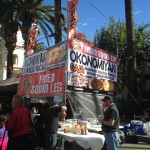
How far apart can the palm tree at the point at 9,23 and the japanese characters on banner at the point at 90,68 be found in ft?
39.9

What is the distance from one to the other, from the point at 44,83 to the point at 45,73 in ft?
1.02

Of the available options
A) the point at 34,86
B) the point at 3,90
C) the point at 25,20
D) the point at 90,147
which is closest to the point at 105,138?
the point at 90,147

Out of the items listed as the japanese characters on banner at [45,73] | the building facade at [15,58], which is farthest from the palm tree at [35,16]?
the building facade at [15,58]

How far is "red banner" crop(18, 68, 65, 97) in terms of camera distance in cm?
988

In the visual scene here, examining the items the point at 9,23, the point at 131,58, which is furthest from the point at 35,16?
the point at 131,58

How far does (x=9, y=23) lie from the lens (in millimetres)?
23469

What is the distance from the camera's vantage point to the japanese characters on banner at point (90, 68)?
9883 millimetres

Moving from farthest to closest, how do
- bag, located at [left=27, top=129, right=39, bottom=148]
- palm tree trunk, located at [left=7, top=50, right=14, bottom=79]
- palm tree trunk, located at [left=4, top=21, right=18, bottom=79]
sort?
palm tree trunk, located at [left=7, top=50, right=14, bottom=79] < palm tree trunk, located at [left=4, top=21, right=18, bottom=79] < bag, located at [left=27, top=129, right=39, bottom=148]

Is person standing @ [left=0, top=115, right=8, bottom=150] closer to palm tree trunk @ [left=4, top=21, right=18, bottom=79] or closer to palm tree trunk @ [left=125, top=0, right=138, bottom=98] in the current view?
palm tree trunk @ [left=125, top=0, right=138, bottom=98]

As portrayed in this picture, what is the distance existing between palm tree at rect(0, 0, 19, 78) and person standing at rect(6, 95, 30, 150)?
54.0 feet

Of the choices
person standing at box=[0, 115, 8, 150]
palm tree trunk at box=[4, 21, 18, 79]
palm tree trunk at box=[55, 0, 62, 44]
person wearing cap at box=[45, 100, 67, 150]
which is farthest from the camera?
palm tree trunk at box=[4, 21, 18, 79]

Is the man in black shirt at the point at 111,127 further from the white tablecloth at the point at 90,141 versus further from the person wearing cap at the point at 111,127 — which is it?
the white tablecloth at the point at 90,141

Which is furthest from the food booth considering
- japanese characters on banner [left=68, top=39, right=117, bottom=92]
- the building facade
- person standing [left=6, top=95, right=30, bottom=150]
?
the building facade

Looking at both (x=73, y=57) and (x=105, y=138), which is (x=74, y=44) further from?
(x=105, y=138)
